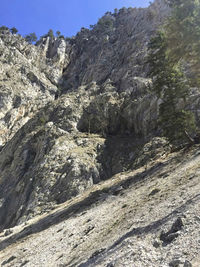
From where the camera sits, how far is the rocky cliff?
16.7 meters

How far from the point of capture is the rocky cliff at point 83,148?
54.9 feet

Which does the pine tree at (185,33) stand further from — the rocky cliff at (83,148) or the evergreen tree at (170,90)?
the rocky cliff at (83,148)

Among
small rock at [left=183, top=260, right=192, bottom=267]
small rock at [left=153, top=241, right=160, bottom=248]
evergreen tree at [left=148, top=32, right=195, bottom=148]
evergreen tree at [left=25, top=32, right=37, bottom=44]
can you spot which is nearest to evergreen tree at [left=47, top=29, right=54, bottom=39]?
evergreen tree at [left=25, top=32, right=37, bottom=44]

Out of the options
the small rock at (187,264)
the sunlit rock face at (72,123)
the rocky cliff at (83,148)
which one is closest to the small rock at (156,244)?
the rocky cliff at (83,148)


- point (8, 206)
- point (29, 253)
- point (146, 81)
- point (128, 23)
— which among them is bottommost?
point (29, 253)

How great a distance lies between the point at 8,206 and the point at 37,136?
672 inches

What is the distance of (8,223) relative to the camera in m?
35.3

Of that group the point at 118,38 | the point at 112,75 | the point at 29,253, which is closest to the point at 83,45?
the point at 118,38

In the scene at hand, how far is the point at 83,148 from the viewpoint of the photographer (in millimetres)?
43094

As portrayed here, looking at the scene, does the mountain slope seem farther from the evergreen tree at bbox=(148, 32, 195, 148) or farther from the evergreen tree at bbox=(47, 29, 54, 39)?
the evergreen tree at bbox=(47, 29, 54, 39)

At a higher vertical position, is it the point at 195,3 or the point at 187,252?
the point at 195,3

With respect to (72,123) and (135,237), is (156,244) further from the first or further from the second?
(72,123)

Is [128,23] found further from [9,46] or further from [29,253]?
[29,253]

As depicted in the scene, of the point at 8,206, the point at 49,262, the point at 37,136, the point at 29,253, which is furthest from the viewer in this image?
the point at 37,136
